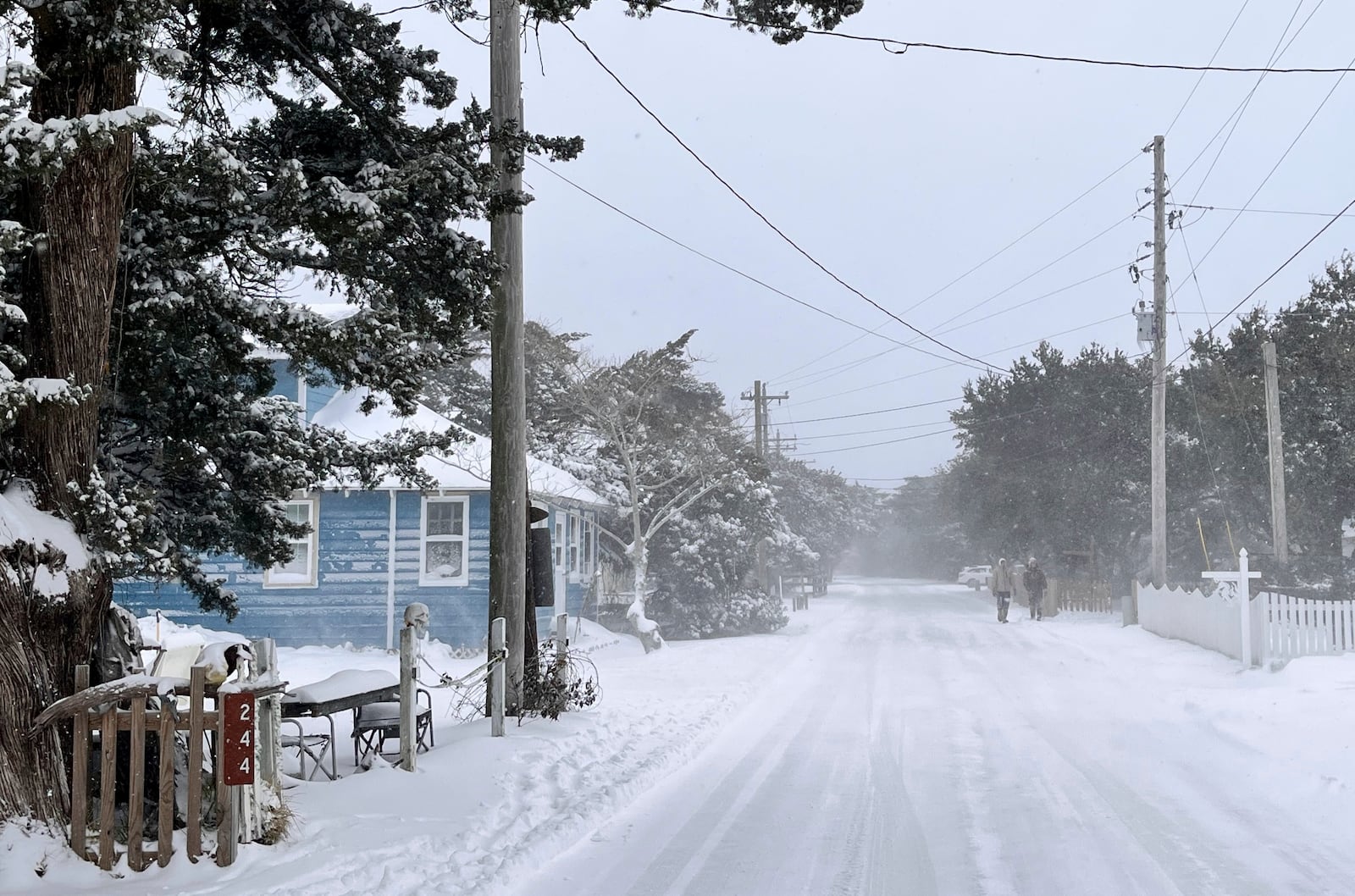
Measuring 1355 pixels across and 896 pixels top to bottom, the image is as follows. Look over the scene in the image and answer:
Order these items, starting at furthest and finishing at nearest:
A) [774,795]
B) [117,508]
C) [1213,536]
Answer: [1213,536], [774,795], [117,508]

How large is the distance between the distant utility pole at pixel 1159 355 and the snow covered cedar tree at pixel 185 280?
795 inches

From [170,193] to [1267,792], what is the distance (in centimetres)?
882

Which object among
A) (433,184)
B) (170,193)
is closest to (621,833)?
(433,184)

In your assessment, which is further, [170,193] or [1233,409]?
[1233,409]

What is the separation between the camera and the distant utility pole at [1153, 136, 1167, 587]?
25.5 meters

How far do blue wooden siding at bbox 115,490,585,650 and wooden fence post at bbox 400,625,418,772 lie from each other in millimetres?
12076

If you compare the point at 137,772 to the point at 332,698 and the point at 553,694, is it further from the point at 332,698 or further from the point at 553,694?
the point at 553,694

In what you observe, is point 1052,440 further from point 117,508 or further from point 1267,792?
point 117,508

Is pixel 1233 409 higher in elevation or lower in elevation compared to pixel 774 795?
higher

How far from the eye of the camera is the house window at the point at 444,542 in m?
20.5

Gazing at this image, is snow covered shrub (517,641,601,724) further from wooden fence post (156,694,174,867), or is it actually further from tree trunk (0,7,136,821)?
tree trunk (0,7,136,821)

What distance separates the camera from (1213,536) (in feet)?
134

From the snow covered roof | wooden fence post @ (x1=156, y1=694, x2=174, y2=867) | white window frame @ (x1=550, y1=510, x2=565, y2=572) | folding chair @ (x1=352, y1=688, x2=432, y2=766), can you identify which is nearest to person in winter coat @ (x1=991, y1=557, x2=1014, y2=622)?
the snow covered roof

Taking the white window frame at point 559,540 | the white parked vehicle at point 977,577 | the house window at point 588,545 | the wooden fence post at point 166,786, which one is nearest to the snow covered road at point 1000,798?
the wooden fence post at point 166,786
